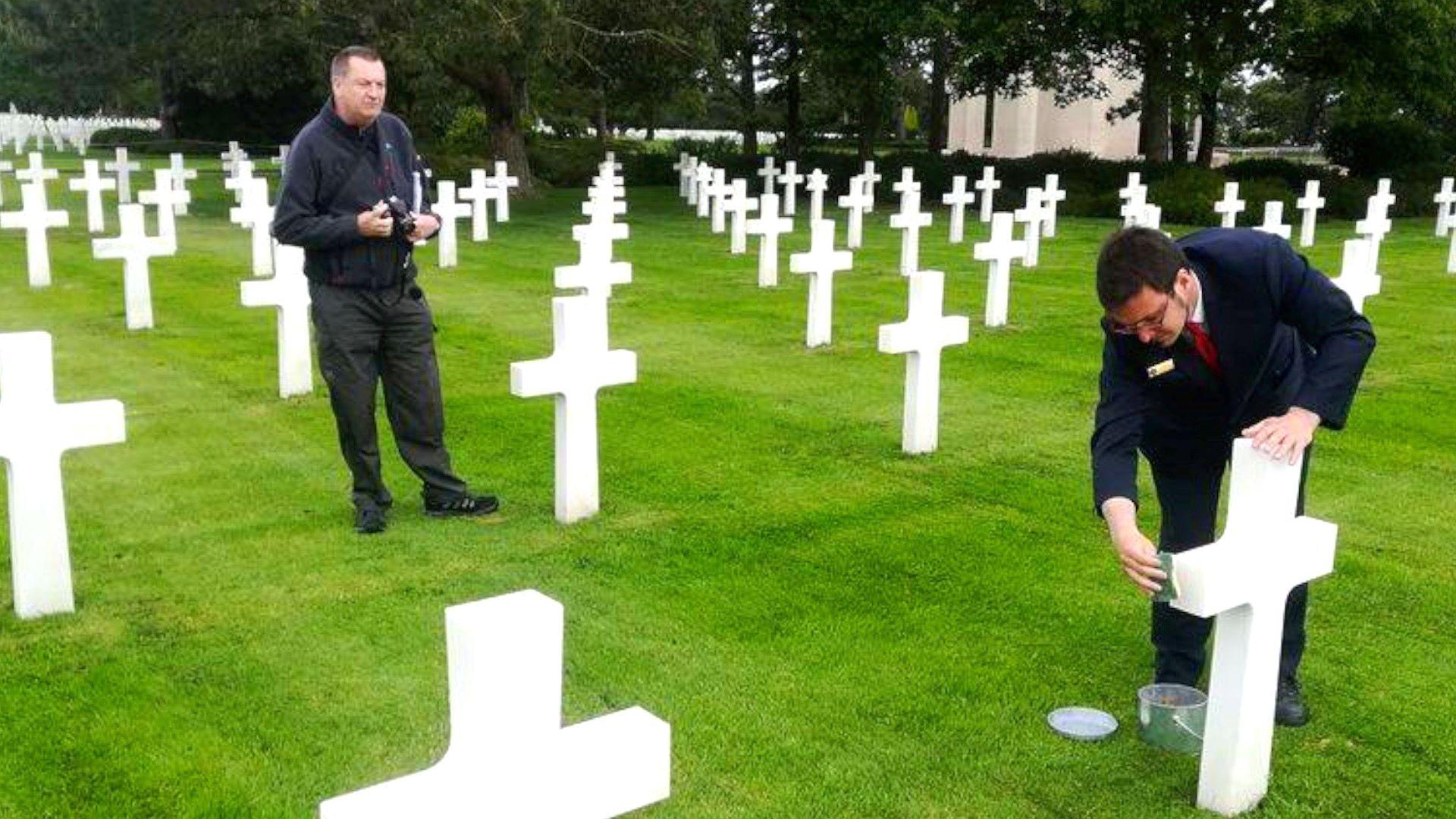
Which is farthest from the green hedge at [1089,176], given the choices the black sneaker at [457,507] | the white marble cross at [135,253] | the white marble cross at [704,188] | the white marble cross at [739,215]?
the black sneaker at [457,507]

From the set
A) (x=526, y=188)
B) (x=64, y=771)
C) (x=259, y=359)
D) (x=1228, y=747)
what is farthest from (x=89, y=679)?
(x=526, y=188)

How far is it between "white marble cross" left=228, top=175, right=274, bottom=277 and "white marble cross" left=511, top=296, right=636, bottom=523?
22.3ft

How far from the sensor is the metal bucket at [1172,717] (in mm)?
4027

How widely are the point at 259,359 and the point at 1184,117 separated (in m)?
20.9

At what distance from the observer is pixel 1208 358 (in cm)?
367

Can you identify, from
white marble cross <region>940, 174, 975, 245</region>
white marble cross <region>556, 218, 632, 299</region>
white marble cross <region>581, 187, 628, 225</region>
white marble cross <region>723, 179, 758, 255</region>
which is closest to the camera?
white marble cross <region>556, 218, 632, 299</region>

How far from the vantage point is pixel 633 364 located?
6262mm

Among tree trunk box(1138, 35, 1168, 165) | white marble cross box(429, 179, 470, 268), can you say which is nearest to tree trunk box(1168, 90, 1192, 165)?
tree trunk box(1138, 35, 1168, 165)

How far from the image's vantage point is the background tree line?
23500 millimetres

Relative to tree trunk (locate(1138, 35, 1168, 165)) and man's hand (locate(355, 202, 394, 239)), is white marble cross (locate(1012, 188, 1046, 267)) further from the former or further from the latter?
man's hand (locate(355, 202, 394, 239))

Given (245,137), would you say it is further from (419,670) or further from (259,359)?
(419,670)

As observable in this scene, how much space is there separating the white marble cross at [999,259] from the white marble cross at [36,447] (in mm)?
7711

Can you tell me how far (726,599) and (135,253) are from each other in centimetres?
751

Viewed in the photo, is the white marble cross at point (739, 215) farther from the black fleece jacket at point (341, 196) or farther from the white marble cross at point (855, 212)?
the black fleece jacket at point (341, 196)
